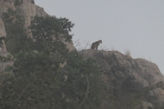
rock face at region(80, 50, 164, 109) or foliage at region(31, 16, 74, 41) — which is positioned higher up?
foliage at region(31, 16, 74, 41)

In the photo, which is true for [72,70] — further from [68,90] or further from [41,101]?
[41,101]

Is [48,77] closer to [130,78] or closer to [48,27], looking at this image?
[48,27]

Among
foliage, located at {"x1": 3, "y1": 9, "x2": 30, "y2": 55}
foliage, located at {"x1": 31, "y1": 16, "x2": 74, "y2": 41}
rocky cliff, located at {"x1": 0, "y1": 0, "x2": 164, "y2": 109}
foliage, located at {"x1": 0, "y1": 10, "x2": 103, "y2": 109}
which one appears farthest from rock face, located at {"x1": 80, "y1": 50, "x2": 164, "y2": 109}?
foliage, located at {"x1": 3, "y1": 9, "x2": 30, "y2": 55}

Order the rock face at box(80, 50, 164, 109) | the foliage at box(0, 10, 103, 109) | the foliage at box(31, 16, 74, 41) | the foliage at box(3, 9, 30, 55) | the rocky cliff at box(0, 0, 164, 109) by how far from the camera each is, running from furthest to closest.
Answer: the rock face at box(80, 50, 164, 109)
the foliage at box(3, 9, 30, 55)
the foliage at box(31, 16, 74, 41)
the rocky cliff at box(0, 0, 164, 109)
the foliage at box(0, 10, 103, 109)

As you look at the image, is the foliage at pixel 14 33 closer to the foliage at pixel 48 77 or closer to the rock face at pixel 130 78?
the foliage at pixel 48 77

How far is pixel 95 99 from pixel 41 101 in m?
5.21

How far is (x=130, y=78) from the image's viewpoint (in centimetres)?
3606

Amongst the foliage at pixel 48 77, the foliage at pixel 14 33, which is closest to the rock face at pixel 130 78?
the foliage at pixel 48 77

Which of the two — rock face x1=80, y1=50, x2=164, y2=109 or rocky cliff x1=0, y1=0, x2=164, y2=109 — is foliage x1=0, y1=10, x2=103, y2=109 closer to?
rocky cliff x1=0, y1=0, x2=164, y2=109

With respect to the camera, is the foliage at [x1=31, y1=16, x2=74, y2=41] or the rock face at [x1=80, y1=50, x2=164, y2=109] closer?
the foliage at [x1=31, y1=16, x2=74, y2=41]

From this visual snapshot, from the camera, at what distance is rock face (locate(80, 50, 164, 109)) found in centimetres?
3381

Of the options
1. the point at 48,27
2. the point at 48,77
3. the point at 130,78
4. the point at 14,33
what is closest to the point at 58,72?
the point at 48,77

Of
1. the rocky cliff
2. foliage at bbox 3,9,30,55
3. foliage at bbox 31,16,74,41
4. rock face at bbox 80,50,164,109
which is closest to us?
the rocky cliff

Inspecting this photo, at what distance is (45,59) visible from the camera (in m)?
21.0
